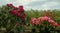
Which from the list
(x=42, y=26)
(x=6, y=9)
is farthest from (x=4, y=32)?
(x=42, y=26)

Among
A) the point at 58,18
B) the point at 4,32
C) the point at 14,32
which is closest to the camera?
the point at 14,32

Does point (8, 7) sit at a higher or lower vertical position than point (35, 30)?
higher

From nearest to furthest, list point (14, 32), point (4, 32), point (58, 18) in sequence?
1. point (14, 32)
2. point (4, 32)
3. point (58, 18)

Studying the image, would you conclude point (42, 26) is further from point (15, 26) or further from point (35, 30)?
point (15, 26)

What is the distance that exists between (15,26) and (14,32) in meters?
0.20

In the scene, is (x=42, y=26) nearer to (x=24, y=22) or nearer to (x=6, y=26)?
(x=24, y=22)

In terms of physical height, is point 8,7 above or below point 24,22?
above

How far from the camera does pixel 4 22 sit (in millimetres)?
7195

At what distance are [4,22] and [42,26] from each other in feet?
4.03

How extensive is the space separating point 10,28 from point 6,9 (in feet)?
2.11

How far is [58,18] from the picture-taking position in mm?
9750

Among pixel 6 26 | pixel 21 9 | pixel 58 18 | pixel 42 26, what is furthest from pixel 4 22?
pixel 58 18

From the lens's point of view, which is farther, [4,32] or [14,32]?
[4,32]

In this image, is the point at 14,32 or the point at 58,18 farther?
the point at 58,18
